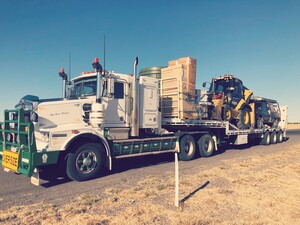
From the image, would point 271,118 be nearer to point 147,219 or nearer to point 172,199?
point 172,199

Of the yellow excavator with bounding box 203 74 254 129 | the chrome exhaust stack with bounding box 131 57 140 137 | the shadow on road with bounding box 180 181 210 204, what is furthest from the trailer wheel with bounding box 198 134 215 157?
the shadow on road with bounding box 180 181 210 204

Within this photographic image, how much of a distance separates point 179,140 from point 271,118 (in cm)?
1086

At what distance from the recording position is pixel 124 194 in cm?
581

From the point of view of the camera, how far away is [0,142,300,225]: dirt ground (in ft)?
14.4

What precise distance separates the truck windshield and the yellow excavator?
6875 mm

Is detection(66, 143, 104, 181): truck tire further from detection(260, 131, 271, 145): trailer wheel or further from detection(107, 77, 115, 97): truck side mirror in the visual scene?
detection(260, 131, 271, 145): trailer wheel

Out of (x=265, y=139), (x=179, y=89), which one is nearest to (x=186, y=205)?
(x=179, y=89)

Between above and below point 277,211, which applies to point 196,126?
above

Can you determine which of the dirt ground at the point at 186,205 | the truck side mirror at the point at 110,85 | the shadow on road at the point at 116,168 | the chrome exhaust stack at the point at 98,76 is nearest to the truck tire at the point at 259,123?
the shadow on road at the point at 116,168

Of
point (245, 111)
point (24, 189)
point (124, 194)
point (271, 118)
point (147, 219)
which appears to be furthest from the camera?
point (271, 118)

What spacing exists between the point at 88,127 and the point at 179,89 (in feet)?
13.6

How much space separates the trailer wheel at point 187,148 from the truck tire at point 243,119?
4.54 m

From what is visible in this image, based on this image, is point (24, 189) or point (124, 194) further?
point (24, 189)

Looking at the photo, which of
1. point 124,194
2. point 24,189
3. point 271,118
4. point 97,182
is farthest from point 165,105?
point 271,118
